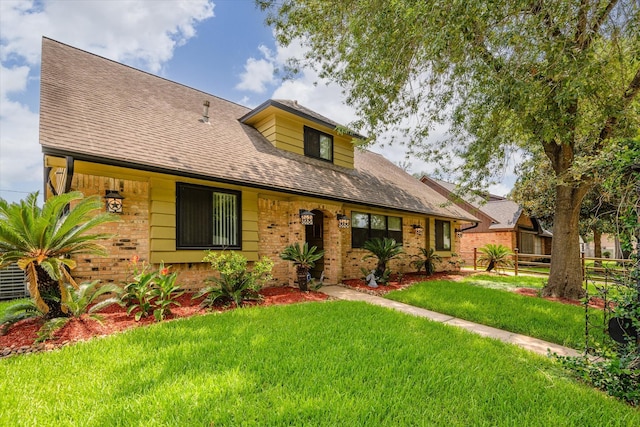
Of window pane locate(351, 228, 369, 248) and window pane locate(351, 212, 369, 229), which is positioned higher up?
window pane locate(351, 212, 369, 229)

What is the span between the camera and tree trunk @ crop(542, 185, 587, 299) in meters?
8.23

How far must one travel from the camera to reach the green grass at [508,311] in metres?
5.24

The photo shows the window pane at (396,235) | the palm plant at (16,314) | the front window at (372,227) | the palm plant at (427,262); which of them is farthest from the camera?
the palm plant at (427,262)

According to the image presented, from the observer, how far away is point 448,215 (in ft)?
45.1

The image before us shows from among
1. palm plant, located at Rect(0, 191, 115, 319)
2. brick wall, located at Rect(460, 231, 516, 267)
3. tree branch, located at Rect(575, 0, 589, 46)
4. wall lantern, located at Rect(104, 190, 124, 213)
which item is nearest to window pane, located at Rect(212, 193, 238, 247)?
wall lantern, located at Rect(104, 190, 124, 213)

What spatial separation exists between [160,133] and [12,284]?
18.2ft

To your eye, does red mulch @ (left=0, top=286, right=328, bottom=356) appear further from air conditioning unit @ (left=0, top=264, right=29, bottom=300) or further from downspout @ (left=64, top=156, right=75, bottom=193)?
air conditioning unit @ (left=0, top=264, right=29, bottom=300)

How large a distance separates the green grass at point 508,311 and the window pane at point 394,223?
12.1ft

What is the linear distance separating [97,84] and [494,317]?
11.1m

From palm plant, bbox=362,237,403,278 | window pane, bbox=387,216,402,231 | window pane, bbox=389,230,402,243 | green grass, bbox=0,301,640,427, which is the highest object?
window pane, bbox=387,216,402,231

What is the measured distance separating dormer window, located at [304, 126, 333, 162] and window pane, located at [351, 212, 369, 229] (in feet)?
7.85

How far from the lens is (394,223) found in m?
12.2

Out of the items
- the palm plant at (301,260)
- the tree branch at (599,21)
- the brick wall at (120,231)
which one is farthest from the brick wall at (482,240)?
the brick wall at (120,231)

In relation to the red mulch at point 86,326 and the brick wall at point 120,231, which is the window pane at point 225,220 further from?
the red mulch at point 86,326
